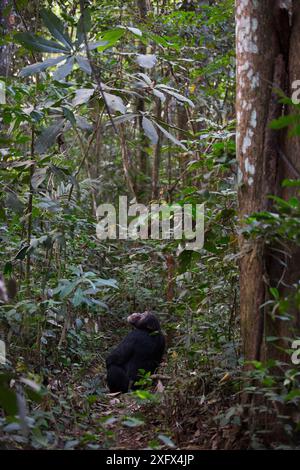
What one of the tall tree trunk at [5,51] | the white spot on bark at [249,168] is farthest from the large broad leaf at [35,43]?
the tall tree trunk at [5,51]

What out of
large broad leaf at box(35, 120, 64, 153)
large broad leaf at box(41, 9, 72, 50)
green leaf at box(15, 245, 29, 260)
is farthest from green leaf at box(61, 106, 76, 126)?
green leaf at box(15, 245, 29, 260)

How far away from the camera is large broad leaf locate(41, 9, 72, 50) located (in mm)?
4035

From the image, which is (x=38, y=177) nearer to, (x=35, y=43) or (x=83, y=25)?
(x=35, y=43)

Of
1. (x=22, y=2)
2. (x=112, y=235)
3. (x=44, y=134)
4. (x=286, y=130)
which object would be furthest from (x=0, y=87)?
(x=112, y=235)

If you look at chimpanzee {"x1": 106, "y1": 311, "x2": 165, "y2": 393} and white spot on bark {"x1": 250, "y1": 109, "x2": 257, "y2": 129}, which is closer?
white spot on bark {"x1": 250, "y1": 109, "x2": 257, "y2": 129}

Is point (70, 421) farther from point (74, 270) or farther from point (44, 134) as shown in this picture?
point (44, 134)

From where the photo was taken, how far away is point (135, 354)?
603cm

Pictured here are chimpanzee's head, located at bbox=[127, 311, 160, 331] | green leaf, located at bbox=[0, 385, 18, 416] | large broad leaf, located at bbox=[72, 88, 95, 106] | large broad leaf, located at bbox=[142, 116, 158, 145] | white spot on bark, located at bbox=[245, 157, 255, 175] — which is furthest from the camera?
chimpanzee's head, located at bbox=[127, 311, 160, 331]

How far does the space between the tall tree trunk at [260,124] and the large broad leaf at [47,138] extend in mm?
1299

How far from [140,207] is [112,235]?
0.86 metres

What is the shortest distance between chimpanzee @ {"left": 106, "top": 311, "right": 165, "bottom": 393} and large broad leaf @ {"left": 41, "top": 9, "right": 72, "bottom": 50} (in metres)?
2.79

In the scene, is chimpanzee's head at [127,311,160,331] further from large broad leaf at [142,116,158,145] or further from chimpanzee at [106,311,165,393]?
large broad leaf at [142,116,158,145]

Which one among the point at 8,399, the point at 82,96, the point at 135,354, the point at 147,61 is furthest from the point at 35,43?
the point at 135,354

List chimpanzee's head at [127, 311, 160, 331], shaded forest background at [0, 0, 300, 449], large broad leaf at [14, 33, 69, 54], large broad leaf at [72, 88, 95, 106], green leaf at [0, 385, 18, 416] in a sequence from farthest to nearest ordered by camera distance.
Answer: chimpanzee's head at [127, 311, 160, 331] → large broad leaf at [72, 88, 95, 106] → large broad leaf at [14, 33, 69, 54] → shaded forest background at [0, 0, 300, 449] → green leaf at [0, 385, 18, 416]
